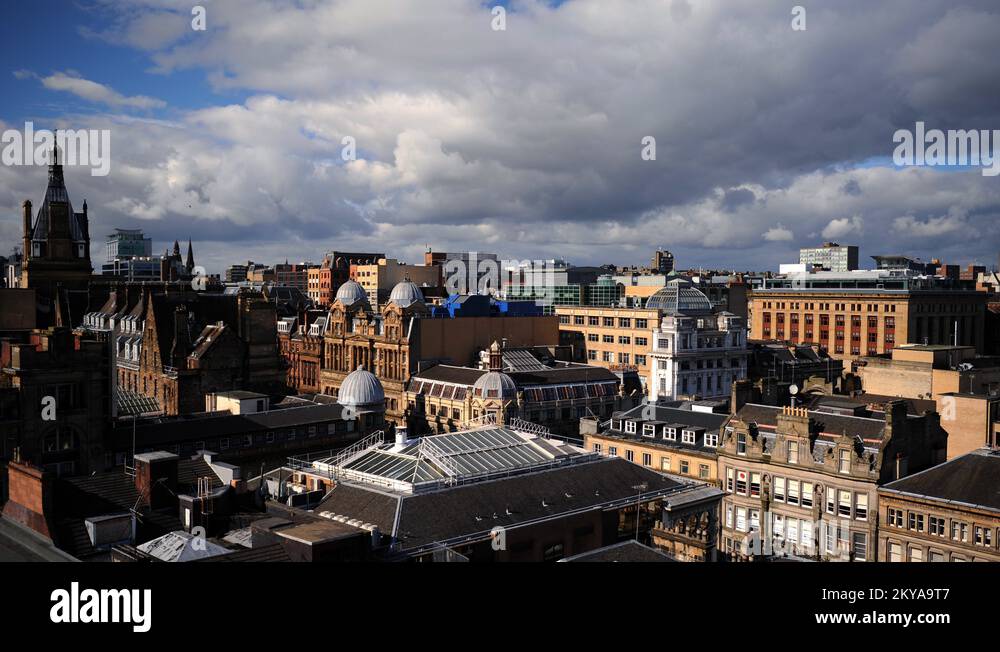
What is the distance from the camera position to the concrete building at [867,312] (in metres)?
135

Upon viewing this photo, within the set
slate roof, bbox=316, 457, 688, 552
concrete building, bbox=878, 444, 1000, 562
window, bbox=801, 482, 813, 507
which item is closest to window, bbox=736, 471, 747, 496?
window, bbox=801, 482, 813, 507

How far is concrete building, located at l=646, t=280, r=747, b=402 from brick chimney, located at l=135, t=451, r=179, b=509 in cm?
6334

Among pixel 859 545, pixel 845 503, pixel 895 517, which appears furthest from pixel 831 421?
pixel 859 545

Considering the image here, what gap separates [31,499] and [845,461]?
148 feet

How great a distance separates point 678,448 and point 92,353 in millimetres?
41323

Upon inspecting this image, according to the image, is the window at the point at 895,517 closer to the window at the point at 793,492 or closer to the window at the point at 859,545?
the window at the point at 859,545

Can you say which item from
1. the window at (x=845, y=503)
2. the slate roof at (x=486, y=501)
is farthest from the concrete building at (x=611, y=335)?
the slate roof at (x=486, y=501)

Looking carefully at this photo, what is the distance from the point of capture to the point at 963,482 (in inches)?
1843

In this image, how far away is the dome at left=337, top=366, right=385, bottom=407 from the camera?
72.9 metres

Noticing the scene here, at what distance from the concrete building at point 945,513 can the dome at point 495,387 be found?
1465 inches

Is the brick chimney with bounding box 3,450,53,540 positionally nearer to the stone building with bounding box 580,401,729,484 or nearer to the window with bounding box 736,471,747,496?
the stone building with bounding box 580,401,729,484

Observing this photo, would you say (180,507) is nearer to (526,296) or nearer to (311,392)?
(311,392)

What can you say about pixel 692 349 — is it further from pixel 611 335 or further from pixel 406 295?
pixel 406 295
